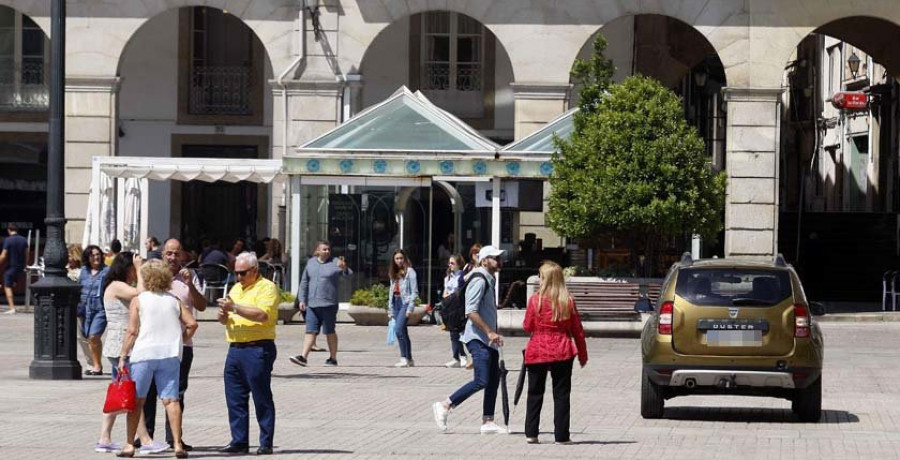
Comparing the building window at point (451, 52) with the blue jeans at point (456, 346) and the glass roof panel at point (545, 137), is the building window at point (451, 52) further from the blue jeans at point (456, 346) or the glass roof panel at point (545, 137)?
the blue jeans at point (456, 346)

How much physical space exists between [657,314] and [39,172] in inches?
940

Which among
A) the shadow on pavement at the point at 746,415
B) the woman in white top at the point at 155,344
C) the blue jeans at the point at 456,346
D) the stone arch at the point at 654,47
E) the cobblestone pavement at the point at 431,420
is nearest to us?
the woman in white top at the point at 155,344

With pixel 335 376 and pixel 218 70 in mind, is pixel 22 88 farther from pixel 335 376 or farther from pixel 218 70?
pixel 335 376

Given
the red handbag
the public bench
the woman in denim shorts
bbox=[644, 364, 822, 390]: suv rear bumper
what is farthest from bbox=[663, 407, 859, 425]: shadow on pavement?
the public bench

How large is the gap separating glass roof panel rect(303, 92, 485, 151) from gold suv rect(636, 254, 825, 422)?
1483 centimetres

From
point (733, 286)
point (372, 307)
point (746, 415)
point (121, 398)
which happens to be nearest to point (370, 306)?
point (372, 307)

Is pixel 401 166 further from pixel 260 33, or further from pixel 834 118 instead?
pixel 834 118

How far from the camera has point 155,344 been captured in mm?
13406

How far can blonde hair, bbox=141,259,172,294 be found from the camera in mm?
13508

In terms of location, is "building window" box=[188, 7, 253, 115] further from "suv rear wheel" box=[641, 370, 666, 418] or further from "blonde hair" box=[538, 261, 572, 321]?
"blonde hair" box=[538, 261, 572, 321]

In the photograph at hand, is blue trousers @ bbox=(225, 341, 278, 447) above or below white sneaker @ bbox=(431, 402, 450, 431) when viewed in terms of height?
above

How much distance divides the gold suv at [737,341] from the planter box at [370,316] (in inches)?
550

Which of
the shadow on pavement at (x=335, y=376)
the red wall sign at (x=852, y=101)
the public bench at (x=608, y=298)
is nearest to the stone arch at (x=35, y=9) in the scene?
the public bench at (x=608, y=298)

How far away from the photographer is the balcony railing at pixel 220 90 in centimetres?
3822
